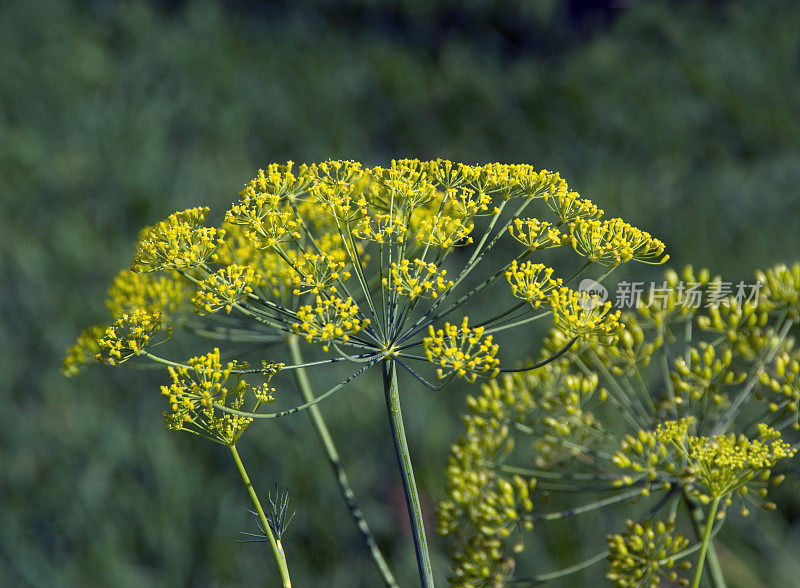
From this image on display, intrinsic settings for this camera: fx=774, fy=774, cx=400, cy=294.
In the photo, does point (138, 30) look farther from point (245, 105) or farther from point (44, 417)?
point (44, 417)

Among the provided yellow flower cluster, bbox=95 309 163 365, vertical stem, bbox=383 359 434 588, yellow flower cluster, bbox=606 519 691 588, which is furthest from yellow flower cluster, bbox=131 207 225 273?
yellow flower cluster, bbox=606 519 691 588

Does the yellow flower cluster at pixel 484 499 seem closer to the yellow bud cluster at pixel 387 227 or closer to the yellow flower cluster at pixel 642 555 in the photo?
the yellow flower cluster at pixel 642 555

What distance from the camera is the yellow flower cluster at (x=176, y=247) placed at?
1683 millimetres

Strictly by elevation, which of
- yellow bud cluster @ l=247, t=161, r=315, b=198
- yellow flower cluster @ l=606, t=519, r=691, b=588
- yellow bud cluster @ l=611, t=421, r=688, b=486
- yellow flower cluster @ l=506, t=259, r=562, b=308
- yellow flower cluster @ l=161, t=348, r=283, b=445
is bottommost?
yellow flower cluster @ l=606, t=519, r=691, b=588

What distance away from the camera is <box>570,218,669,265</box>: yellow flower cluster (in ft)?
5.59

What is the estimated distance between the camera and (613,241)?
172 cm

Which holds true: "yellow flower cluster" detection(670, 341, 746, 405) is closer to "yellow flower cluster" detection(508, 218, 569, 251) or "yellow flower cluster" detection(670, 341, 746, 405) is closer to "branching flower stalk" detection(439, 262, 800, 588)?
"branching flower stalk" detection(439, 262, 800, 588)

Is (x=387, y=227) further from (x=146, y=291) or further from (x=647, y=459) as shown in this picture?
(x=647, y=459)

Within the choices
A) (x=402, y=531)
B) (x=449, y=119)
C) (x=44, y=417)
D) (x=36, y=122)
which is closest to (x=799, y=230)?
(x=449, y=119)

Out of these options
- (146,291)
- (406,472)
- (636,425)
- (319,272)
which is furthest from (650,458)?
(146,291)

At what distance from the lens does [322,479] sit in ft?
17.1

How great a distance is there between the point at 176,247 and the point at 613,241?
963 mm

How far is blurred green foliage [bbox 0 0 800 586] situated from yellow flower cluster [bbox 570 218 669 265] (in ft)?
10.7

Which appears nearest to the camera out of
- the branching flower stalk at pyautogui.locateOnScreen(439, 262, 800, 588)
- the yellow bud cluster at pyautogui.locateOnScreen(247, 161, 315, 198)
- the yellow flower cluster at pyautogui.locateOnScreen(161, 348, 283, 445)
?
the yellow flower cluster at pyautogui.locateOnScreen(161, 348, 283, 445)
